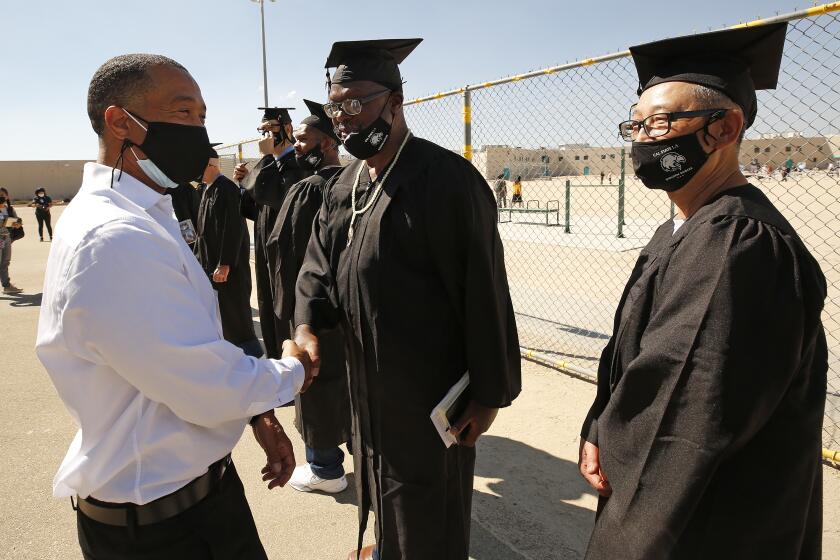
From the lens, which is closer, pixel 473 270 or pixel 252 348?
pixel 473 270

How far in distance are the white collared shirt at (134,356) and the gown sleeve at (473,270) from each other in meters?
0.81

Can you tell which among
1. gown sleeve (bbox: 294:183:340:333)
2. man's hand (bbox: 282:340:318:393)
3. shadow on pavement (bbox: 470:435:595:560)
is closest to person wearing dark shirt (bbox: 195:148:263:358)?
shadow on pavement (bbox: 470:435:595:560)

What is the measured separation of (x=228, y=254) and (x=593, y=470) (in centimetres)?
506

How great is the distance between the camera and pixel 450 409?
7.26ft

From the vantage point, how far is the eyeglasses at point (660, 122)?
1698 millimetres

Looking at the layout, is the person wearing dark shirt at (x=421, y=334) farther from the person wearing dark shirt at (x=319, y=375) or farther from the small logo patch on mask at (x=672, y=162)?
the person wearing dark shirt at (x=319, y=375)

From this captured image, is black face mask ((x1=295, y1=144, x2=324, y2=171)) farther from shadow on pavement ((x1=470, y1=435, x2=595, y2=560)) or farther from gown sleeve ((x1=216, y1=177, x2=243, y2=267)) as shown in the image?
shadow on pavement ((x1=470, y1=435, x2=595, y2=560))

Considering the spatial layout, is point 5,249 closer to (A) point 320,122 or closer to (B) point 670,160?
(A) point 320,122

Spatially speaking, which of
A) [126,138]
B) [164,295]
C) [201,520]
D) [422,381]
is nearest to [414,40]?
[126,138]

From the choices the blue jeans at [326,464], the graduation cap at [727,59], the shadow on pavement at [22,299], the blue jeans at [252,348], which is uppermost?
the graduation cap at [727,59]

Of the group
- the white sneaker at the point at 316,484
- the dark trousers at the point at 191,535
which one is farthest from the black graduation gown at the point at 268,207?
the dark trousers at the point at 191,535

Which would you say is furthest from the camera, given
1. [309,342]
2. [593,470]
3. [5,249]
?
[5,249]

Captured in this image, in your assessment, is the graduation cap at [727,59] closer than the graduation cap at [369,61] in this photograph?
Yes

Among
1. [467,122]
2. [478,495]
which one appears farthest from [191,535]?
[467,122]
